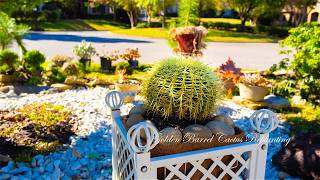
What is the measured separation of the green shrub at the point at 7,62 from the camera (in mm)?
8281

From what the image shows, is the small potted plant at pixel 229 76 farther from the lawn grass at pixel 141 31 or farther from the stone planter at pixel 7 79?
the lawn grass at pixel 141 31

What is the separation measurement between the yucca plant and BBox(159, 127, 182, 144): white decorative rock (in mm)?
262

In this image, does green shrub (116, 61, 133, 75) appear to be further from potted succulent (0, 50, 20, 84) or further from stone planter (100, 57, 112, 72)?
potted succulent (0, 50, 20, 84)

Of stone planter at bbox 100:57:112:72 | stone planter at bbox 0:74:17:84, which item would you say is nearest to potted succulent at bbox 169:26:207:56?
stone planter at bbox 100:57:112:72

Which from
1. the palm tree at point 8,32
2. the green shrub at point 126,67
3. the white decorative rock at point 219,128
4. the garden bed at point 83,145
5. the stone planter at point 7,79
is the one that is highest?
the palm tree at point 8,32

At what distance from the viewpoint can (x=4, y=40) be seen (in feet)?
28.5

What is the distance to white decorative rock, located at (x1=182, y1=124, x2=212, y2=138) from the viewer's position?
8.33 ft

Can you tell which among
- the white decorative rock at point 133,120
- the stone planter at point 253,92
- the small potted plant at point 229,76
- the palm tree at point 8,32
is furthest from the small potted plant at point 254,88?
the palm tree at point 8,32

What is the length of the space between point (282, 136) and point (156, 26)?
26.6m

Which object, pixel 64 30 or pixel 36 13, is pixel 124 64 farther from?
pixel 36 13

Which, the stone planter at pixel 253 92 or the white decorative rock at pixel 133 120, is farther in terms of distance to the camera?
the stone planter at pixel 253 92

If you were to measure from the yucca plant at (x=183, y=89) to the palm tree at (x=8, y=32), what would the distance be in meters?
6.66

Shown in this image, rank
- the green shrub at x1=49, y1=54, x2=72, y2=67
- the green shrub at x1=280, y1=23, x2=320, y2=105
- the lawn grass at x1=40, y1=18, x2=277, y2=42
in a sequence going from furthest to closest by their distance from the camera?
the lawn grass at x1=40, y1=18, x2=277, y2=42, the green shrub at x1=49, y1=54, x2=72, y2=67, the green shrub at x1=280, y1=23, x2=320, y2=105

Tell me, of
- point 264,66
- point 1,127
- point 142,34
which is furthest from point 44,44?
point 1,127
